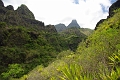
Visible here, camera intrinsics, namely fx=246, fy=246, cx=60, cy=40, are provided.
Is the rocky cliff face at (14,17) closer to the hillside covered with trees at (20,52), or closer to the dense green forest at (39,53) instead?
the dense green forest at (39,53)

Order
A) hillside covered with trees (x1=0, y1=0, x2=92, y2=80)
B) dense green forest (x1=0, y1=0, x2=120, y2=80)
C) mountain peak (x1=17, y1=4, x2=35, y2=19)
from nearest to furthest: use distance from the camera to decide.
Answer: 1. dense green forest (x1=0, y1=0, x2=120, y2=80)
2. hillside covered with trees (x1=0, y1=0, x2=92, y2=80)
3. mountain peak (x1=17, y1=4, x2=35, y2=19)

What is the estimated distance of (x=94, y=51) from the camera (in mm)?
19641

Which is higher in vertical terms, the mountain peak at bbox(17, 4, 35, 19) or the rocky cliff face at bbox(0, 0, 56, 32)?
the mountain peak at bbox(17, 4, 35, 19)

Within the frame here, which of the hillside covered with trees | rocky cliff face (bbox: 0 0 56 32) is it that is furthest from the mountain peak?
the hillside covered with trees

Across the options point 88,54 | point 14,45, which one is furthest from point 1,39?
point 88,54

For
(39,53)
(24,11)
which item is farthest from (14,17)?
(24,11)

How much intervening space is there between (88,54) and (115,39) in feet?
8.77

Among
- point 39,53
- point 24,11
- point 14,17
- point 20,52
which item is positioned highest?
point 24,11

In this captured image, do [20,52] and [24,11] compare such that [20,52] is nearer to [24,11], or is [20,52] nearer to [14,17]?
[14,17]

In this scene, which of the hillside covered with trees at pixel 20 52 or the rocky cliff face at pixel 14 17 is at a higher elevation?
the rocky cliff face at pixel 14 17

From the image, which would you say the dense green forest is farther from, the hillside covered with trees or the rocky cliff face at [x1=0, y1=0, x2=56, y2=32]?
the rocky cliff face at [x1=0, y1=0, x2=56, y2=32]

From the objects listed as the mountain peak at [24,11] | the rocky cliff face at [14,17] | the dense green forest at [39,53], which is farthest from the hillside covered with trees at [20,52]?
the mountain peak at [24,11]

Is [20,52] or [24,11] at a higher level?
[24,11]

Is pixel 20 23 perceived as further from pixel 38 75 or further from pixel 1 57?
pixel 38 75
